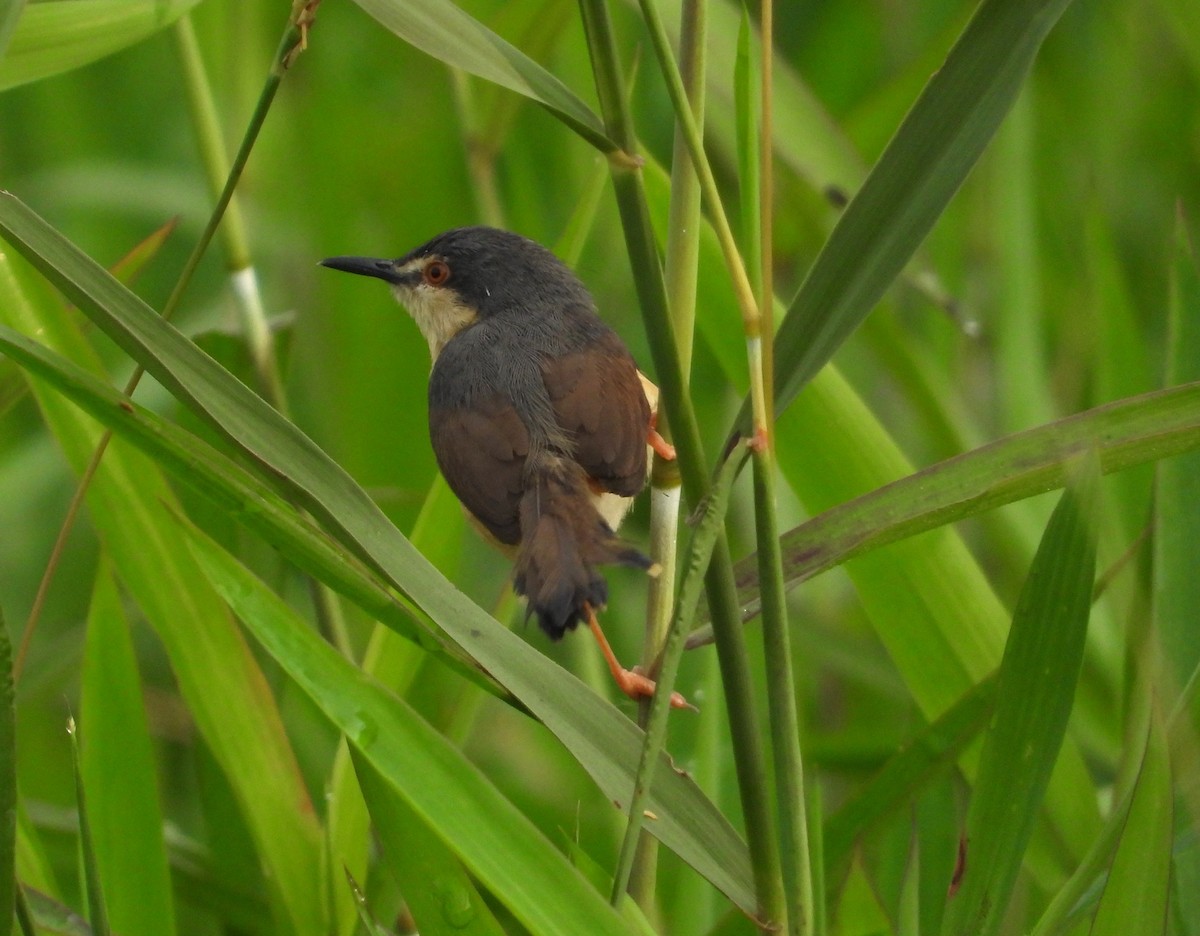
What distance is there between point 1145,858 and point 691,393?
244 cm

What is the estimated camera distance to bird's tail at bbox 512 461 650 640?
66.5 inches

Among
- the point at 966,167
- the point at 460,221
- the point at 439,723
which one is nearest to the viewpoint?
the point at 966,167

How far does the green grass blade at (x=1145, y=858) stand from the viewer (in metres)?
1.37

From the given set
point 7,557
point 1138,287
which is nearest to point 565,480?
point 7,557

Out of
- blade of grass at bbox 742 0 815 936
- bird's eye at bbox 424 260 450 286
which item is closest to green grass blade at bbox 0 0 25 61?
blade of grass at bbox 742 0 815 936

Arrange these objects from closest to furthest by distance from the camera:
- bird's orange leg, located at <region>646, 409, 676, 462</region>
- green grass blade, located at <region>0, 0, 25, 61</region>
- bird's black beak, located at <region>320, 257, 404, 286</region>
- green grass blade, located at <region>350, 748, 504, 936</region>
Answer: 1. green grass blade, located at <region>0, 0, 25, 61</region>
2. green grass blade, located at <region>350, 748, 504, 936</region>
3. bird's orange leg, located at <region>646, 409, 676, 462</region>
4. bird's black beak, located at <region>320, 257, 404, 286</region>

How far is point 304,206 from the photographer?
159 inches

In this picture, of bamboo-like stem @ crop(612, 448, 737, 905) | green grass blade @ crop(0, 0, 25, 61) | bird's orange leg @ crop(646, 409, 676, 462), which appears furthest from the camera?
bird's orange leg @ crop(646, 409, 676, 462)

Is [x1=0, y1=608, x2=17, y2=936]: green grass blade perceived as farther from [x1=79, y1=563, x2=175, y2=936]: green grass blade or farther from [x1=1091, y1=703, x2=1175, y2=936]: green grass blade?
[x1=1091, y1=703, x2=1175, y2=936]: green grass blade

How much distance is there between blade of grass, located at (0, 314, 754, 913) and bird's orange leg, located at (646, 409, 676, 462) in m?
0.74

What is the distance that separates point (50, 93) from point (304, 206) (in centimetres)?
102

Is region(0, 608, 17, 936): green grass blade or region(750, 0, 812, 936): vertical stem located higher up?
region(750, 0, 812, 936): vertical stem

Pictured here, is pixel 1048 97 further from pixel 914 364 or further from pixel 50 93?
pixel 50 93

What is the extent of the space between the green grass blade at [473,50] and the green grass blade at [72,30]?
548 mm
